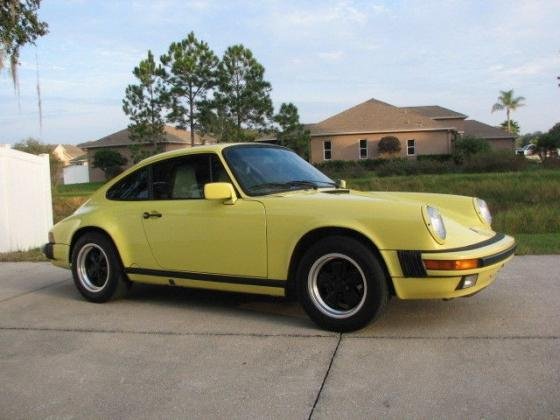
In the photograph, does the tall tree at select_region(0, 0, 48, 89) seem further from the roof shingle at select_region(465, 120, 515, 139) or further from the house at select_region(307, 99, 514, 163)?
the roof shingle at select_region(465, 120, 515, 139)

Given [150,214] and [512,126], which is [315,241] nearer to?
[150,214]

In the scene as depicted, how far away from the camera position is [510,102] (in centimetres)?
8706

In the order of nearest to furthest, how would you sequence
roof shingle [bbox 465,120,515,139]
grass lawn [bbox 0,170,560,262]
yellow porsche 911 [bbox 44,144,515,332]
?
yellow porsche 911 [bbox 44,144,515,332] < grass lawn [bbox 0,170,560,262] < roof shingle [bbox 465,120,515,139]

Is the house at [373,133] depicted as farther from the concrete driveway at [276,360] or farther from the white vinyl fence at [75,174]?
the concrete driveway at [276,360]

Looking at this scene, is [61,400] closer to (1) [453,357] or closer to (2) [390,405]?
(2) [390,405]

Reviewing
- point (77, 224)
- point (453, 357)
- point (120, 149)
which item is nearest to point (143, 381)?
point (453, 357)

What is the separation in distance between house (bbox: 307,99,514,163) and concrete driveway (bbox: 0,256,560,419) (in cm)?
4025

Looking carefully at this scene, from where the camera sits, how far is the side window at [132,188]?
5883 millimetres

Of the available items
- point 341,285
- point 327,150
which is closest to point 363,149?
point 327,150

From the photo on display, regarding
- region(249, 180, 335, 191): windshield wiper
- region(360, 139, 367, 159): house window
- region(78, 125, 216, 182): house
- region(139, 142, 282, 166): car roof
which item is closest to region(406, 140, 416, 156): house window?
region(360, 139, 367, 159): house window

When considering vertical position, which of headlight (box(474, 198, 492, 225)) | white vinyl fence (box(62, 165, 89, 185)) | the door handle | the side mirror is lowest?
headlight (box(474, 198, 492, 225))

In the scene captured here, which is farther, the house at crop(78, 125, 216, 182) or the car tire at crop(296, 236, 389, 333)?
the house at crop(78, 125, 216, 182)

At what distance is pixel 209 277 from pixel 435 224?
1982 mm

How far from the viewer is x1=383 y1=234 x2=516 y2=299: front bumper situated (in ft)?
13.9
